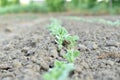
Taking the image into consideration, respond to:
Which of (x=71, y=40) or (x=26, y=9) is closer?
(x=71, y=40)

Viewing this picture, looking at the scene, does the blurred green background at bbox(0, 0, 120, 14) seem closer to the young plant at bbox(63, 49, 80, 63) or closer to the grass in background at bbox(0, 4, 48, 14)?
the grass in background at bbox(0, 4, 48, 14)

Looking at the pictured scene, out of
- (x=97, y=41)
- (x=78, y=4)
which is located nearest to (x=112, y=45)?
(x=97, y=41)

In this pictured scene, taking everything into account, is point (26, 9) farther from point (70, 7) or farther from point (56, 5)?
point (70, 7)

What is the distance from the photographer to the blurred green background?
71.2 ft

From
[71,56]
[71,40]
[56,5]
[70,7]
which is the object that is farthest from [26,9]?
[71,56]

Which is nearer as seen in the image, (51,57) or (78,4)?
(51,57)

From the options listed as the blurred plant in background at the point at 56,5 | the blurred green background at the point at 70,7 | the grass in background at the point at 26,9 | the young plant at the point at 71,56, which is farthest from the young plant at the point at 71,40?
the grass in background at the point at 26,9

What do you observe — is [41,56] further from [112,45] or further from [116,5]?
[116,5]

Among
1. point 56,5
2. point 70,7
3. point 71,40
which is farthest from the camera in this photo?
point 56,5

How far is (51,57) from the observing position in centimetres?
378

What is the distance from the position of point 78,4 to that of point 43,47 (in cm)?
1968

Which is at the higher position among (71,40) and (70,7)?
(71,40)

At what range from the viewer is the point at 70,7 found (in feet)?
86.1

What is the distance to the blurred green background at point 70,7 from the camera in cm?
2170
